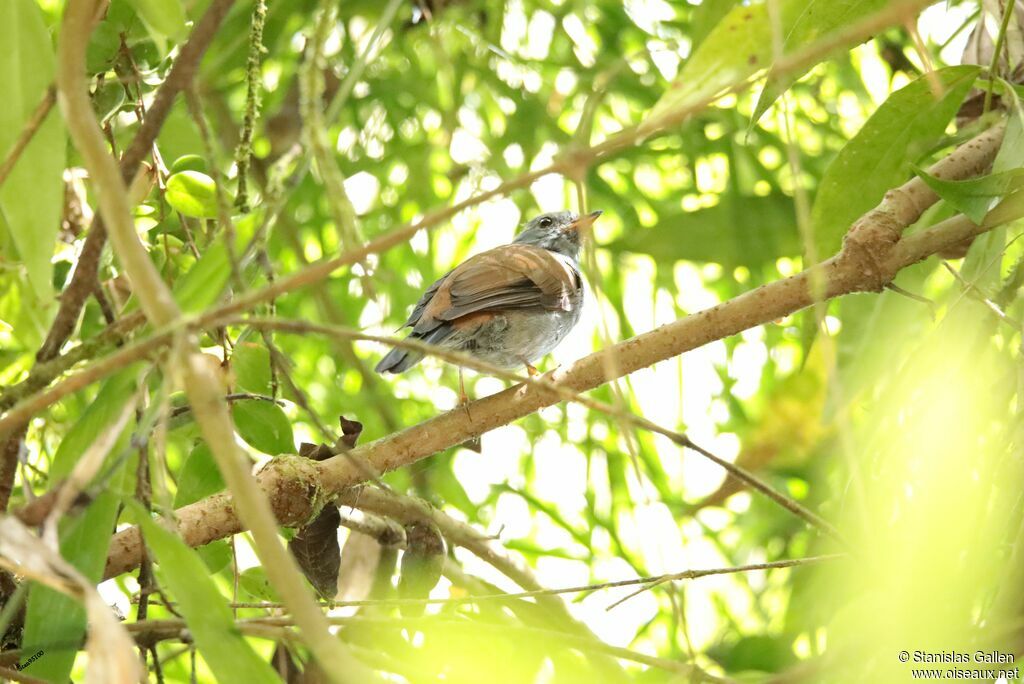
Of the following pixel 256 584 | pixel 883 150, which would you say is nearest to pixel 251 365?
pixel 256 584

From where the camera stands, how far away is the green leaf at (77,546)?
5.30 feet

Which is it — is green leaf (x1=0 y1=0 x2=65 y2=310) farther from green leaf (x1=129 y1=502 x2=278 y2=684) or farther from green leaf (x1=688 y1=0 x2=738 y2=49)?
green leaf (x1=688 y1=0 x2=738 y2=49)

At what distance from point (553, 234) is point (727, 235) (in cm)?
109

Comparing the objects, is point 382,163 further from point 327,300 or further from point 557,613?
point 557,613

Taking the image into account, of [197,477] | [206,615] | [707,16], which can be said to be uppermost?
[707,16]

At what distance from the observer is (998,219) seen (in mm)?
1999

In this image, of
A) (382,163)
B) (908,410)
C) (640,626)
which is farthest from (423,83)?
(908,410)

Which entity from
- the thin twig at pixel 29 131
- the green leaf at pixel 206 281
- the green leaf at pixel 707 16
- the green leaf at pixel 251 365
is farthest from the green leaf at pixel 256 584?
the green leaf at pixel 707 16

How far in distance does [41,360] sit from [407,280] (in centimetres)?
237

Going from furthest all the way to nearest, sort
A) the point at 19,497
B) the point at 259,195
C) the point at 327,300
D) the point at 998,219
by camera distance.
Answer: the point at 259,195 < the point at 327,300 < the point at 19,497 < the point at 998,219

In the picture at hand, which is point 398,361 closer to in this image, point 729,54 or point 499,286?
point 499,286

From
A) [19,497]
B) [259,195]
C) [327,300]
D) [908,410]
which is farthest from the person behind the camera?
[259,195]

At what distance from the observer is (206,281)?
1.64 metres

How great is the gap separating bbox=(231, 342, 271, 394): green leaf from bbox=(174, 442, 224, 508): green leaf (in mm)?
154
